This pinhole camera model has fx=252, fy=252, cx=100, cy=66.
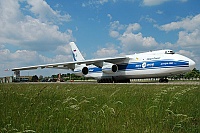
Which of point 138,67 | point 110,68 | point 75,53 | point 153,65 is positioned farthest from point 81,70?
point 153,65

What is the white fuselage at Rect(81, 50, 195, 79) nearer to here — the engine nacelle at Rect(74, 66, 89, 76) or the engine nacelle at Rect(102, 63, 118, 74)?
the engine nacelle at Rect(102, 63, 118, 74)

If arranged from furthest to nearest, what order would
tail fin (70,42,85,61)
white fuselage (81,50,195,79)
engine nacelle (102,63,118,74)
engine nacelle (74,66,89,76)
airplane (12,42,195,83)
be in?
tail fin (70,42,85,61), engine nacelle (74,66,89,76), engine nacelle (102,63,118,74), airplane (12,42,195,83), white fuselage (81,50,195,79)

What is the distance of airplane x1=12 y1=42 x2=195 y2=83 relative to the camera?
31.4 m

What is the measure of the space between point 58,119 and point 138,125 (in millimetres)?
1477

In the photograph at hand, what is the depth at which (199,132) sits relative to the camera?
408cm

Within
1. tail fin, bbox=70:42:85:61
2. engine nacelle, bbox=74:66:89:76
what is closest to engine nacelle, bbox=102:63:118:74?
engine nacelle, bbox=74:66:89:76

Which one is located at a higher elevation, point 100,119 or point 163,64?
point 163,64

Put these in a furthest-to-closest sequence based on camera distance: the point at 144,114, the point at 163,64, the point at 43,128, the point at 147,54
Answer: the point at 147,54, the point at 163,64, the point at 144,114, the point at 43,128

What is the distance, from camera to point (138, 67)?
114 ft

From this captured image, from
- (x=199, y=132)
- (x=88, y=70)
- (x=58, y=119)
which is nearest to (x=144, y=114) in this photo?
(x=199, y=132)

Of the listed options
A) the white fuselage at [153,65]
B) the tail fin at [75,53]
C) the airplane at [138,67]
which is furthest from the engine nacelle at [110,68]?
the tail fin at [75,53]

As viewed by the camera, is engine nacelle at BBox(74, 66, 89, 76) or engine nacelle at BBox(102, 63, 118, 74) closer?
engine nacelle at BBox(102, 63, 118, 74)

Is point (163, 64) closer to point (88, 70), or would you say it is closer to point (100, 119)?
point (88, 70)

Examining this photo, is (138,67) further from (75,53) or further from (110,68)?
(75,53)
